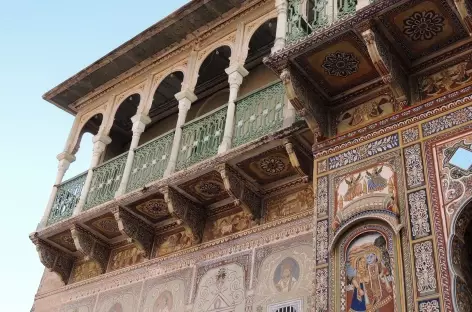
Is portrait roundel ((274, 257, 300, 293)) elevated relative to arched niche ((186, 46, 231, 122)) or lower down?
lower down

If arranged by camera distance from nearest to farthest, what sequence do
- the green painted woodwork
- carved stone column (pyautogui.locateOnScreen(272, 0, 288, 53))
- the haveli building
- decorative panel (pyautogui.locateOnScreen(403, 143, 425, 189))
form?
the haveli building, decorative panel (pyautogui.locateOnScreen(403, 143, 425, 189)), the green painted woodwork, carved stone column (pyautogui.locateOnScreen(272, 0, 288, 53))

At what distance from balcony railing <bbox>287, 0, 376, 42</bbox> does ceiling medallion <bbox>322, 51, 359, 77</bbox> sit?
16.6 inches

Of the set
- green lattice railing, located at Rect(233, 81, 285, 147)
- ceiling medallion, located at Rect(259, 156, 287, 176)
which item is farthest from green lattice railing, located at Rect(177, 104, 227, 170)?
ceiling medallion, located at Rect(259, 156, 287, 176)

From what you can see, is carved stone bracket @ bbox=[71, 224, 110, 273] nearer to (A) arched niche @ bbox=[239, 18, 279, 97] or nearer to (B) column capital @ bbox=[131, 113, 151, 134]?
(B) column capital @ bbox=[131, 113, 151, 134]

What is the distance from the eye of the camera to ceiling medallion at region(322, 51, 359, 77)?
7.07m

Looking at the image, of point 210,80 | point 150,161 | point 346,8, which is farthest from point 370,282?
point 210,80

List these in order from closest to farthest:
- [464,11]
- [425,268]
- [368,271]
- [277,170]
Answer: [425,268]
[368,271]
[464,11]
[277,170]

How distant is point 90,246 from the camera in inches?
418

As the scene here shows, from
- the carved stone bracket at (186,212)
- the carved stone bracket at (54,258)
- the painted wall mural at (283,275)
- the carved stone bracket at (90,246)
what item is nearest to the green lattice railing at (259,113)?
the carved stone bracket at (186,212)

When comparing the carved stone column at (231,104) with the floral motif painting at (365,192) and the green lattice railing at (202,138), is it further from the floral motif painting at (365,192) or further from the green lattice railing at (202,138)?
the floral motif painting at (365,192)

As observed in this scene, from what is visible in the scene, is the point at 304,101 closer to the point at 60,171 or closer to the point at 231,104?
the point at 231,104

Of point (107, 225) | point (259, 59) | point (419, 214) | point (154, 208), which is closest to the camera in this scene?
point (419, 214)

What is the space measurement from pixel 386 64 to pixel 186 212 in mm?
4228

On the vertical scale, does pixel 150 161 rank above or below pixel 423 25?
above
